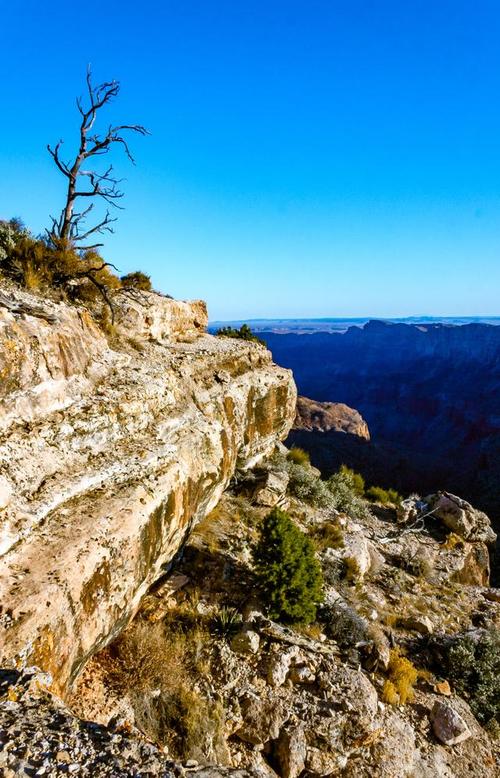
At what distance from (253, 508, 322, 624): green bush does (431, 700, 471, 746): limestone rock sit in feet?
8.59

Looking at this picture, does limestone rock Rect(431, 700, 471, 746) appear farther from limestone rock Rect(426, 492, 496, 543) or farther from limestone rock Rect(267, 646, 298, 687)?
limestone rock Rect(426, 492, 496, 543)

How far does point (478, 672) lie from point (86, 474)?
9.10m

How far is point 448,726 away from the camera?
23.1ft

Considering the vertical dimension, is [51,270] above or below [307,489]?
above

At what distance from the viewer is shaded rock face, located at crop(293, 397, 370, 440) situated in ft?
179

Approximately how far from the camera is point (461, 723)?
709 centimetres

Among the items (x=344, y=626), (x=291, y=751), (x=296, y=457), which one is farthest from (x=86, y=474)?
(x=296, y=457)

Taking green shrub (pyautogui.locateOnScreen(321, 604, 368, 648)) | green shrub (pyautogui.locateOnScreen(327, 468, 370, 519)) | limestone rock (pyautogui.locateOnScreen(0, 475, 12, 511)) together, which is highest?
limestone rock (pyautogui.locateOnScreen(0, 475, 12, 511))

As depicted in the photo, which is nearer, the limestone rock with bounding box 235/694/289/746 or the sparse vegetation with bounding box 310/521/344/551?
the limestone rock with bounding box 235/694/289/746

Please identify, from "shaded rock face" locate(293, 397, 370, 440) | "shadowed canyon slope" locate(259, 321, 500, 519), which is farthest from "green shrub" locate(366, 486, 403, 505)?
"shaded rock face" locate(293, 397, 370, 440)

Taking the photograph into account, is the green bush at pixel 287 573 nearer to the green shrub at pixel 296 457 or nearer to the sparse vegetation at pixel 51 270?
the sparse vegetation at pixel 51 270

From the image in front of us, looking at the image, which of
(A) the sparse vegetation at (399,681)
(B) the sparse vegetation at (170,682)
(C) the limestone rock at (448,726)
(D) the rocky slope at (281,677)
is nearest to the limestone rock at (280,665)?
(D) the rocky slope at (281,677)

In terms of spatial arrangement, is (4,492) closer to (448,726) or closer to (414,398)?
(448,726)

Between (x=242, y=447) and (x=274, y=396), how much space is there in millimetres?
2315
